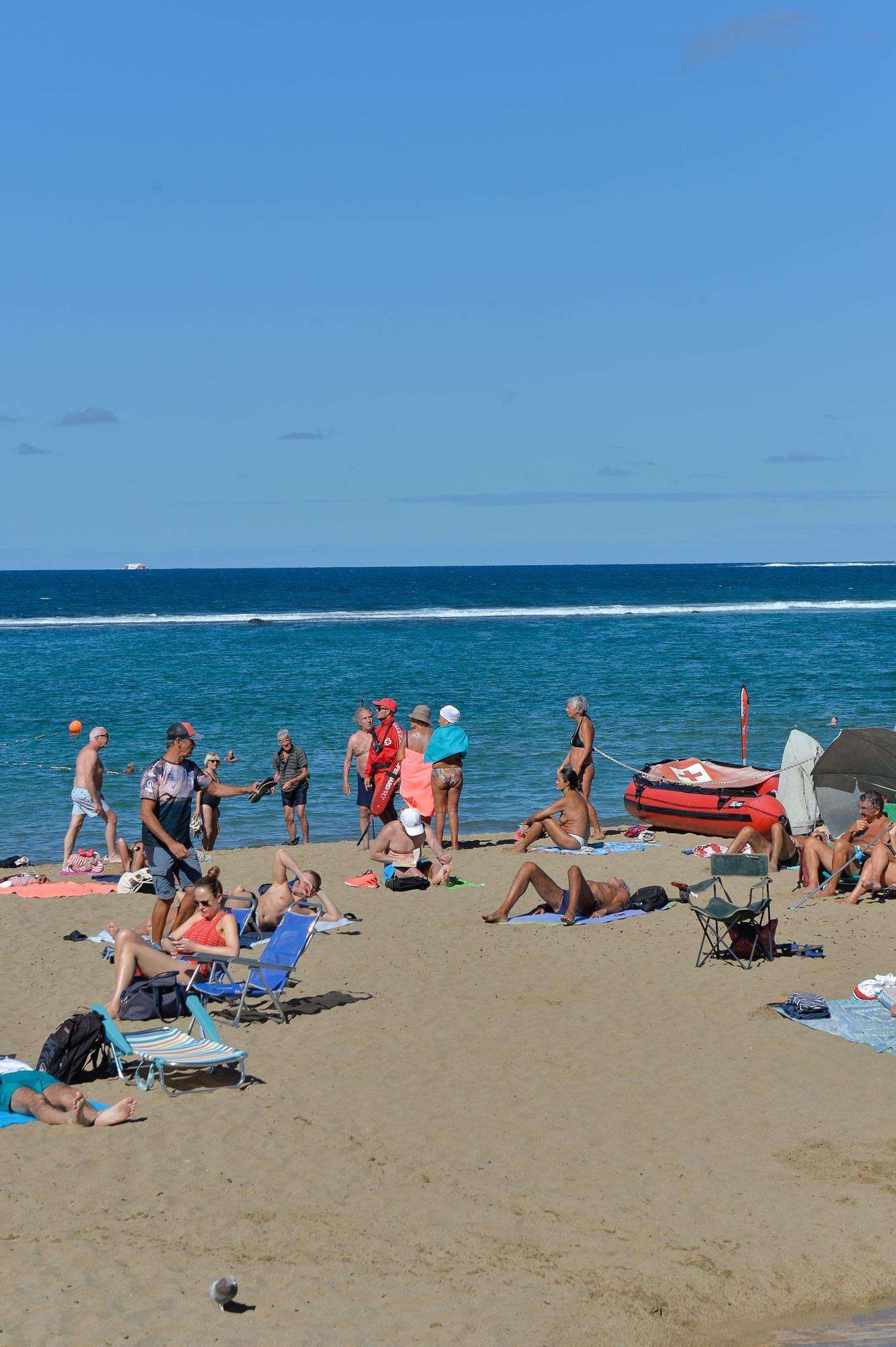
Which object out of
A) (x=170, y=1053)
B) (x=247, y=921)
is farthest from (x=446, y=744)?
(x=170, y=1053)

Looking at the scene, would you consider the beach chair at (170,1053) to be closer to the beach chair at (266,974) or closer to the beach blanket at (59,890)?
the beach chair at (266,974)

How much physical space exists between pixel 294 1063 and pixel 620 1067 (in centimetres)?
192

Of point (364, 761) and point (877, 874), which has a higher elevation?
point (364, 761)

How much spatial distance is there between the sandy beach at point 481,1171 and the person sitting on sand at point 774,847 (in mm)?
3083

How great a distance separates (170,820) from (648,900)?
4.46 m

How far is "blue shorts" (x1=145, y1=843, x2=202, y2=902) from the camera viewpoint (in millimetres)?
8930

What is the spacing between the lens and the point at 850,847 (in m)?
11.7

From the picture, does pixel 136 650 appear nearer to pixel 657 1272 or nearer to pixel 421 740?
pixel 421 740

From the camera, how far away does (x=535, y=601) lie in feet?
316

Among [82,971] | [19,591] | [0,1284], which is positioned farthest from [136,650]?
[19,591]

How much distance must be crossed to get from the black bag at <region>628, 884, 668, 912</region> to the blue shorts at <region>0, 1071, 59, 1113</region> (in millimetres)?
5692

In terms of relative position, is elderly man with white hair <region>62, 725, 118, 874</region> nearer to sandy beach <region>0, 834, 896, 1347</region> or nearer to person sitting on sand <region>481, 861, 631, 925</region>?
sandy beach <region>0, 834, 896, 1347</region>

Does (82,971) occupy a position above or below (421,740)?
below

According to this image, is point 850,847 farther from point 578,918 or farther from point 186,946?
point 186,946
